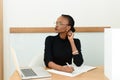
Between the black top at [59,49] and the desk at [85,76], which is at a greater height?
the black top at [59,49]

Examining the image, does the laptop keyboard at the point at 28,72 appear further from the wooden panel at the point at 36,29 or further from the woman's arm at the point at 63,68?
the wooden panel at the point at 36,29

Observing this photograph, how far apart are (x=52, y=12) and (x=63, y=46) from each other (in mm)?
852

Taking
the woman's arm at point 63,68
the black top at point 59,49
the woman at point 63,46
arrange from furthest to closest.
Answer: the black top at point 59,49 → the woman at point 63,46 → the woman's arm at point 63,68

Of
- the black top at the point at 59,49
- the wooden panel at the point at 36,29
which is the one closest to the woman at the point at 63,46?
the black top at the point at 59,49

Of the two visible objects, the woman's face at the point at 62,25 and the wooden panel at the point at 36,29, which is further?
the wooden panel at the point at 36,29

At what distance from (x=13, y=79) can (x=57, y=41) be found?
3.03ft

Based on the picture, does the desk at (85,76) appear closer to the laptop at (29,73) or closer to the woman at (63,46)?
the laptop at (29,73)

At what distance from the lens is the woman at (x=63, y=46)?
242 centimetres

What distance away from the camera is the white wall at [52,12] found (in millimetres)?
3160

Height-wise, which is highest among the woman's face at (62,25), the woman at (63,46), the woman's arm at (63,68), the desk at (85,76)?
the woman's face at (62,25)
